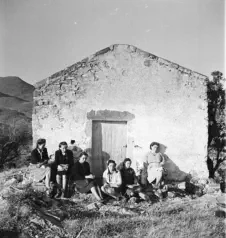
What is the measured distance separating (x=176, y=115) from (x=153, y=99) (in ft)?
2.48

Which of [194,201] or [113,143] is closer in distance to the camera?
[194,201]

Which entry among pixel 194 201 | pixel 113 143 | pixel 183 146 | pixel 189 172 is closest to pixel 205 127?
pixel 183 146

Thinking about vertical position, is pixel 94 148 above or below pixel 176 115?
below

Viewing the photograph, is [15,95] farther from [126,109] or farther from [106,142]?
[126,109]

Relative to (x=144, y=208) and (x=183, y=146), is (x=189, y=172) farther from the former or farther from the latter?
(x=144, y=208)

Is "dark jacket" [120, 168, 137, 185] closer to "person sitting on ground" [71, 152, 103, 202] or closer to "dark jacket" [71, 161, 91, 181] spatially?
"person sitting on ground" [71, 152, 103, 202]

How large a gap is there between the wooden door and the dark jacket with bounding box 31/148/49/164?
4.42 ft

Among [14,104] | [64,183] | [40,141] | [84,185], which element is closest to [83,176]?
[84,185]

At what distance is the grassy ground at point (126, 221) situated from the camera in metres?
5.01

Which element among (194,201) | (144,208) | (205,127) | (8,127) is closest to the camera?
(144,208)

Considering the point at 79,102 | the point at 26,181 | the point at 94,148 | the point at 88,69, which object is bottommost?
the point at 26,181

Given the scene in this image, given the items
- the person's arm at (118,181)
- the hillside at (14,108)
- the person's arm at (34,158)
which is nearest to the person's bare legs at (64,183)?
the person's arm at (34,158)

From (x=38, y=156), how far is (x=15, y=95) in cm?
1600

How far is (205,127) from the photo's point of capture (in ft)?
25.5
